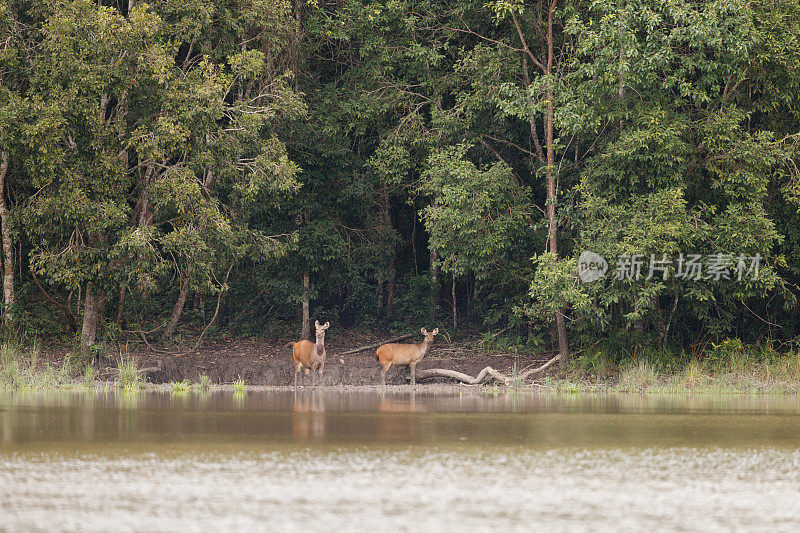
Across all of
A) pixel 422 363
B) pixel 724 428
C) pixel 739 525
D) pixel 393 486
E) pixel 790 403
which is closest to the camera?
pixel 739 525

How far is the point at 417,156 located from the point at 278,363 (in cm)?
624

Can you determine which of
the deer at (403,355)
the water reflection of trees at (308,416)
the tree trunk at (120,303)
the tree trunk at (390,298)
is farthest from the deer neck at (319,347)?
the tree trunk at (390,298)

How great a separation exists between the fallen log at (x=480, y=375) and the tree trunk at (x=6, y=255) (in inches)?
379

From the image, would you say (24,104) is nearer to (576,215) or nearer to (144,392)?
(144,392)

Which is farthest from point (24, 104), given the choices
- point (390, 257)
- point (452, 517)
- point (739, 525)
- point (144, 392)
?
point (739, 525)

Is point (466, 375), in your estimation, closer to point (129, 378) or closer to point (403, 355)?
point (403, 355)

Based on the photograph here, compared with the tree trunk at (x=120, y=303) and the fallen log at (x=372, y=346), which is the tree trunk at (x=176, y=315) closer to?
the tree trunk at (x=120, y=303)

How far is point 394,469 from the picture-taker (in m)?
9.62

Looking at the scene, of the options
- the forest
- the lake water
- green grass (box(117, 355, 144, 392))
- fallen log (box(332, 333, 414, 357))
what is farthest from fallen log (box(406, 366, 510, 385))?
the lake water

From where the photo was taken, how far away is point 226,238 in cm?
2209

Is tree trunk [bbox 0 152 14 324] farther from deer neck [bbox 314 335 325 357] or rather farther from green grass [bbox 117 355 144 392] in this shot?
deer neck [bbox 314 335 325 357]

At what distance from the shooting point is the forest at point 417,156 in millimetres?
20953

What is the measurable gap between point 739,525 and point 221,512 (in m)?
3.78

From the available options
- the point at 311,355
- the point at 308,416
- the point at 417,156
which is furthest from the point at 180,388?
the point at 417,156
